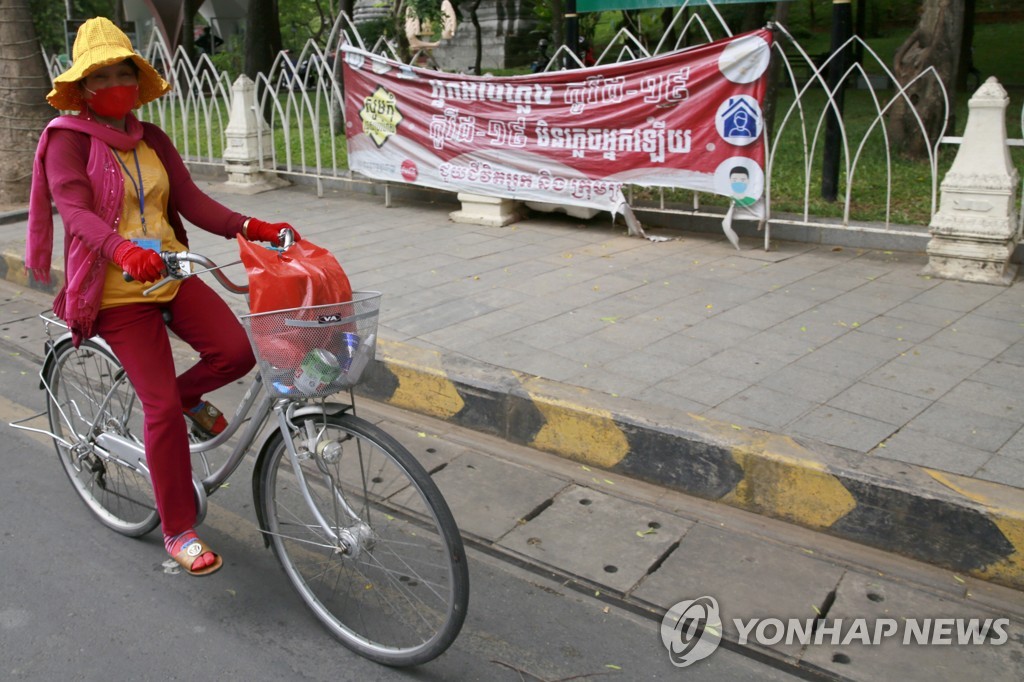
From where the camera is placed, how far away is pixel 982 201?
6.24 meters

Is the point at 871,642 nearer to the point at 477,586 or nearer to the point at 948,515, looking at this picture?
the point at 948,515

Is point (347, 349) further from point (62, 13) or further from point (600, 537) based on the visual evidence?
point (62, 13)

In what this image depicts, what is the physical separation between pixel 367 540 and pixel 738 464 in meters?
1.69

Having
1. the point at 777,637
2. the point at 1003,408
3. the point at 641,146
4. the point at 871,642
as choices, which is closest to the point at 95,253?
the point at 777,637

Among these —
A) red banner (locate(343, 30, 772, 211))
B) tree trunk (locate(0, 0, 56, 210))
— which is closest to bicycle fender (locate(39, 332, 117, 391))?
red banner (locate(343, 30, 772, 211))

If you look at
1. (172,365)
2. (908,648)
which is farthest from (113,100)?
(908,648)

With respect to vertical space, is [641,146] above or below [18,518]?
above

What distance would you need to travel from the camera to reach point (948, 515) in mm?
3525

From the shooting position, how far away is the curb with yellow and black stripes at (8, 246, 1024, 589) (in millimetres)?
3510

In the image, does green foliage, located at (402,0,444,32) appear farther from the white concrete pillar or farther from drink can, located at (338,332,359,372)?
drink can, located at (338,332,359,372)

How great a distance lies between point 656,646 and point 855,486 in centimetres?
113

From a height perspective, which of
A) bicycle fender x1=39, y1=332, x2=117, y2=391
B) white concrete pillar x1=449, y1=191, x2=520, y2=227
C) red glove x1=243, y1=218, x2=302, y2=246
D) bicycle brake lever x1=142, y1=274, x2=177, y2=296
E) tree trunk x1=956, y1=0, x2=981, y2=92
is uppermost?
tree trunk x1=956, y1=0, x2=981, y2=92

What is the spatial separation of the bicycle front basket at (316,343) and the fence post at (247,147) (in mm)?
8283

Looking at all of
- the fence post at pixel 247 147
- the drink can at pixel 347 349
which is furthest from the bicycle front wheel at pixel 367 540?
the fence post at pixel 247 147
